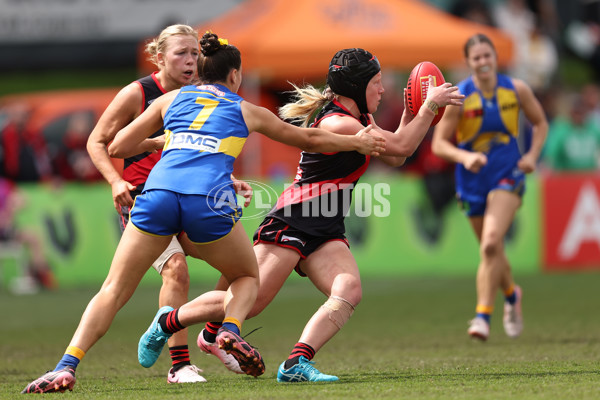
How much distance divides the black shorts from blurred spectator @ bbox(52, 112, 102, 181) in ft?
31.1

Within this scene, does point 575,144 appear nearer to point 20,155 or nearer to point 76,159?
point 76,159

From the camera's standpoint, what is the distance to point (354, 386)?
6.02 metres

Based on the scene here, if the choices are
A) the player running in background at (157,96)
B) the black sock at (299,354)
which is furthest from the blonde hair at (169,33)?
the black sock at (299,354)

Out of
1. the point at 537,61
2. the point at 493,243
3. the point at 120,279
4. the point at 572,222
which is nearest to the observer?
the point at 120,279

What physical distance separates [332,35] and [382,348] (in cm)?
831

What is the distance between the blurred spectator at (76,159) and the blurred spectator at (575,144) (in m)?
6.58

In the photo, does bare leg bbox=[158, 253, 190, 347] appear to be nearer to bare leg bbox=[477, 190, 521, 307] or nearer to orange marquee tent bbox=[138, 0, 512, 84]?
bare leg bbox=[477, 190, 521, 307]

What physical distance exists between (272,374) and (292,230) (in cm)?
106

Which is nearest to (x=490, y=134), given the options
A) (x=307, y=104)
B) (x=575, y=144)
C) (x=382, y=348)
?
(x=382, y=348)

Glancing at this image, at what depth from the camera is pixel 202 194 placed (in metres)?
5.85

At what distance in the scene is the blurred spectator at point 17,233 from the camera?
1448cm

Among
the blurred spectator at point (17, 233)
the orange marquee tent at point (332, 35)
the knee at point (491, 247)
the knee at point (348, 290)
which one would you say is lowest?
the blurred spectator at point (17, 233)

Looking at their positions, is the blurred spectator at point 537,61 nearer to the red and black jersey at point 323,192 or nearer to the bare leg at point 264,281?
the red and black jersey at point 323,192

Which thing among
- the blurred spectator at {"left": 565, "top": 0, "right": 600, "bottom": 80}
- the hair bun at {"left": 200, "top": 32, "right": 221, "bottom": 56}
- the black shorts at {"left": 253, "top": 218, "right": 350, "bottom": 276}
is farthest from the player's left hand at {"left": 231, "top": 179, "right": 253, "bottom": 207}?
the blurred spectator at {"left": 565, "top": 0, "right": 600, "bottom": 80}
